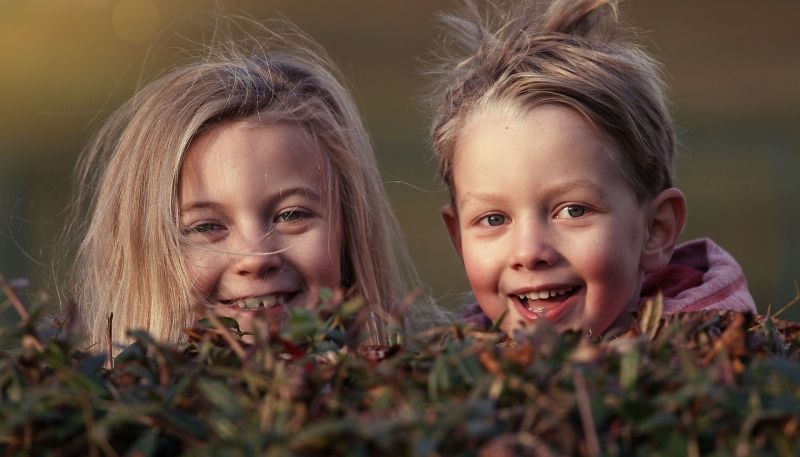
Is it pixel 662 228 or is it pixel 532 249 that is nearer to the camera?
pixel 532 249

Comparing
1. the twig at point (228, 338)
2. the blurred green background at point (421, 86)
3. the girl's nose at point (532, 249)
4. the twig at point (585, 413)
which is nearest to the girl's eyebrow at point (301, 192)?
the girl's nose at point (532, 249)

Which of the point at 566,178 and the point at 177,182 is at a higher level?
the point at 177,182

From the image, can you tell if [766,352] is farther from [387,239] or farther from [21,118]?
[21,118]

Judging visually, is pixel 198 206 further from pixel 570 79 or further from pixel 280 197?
pixel 570 79

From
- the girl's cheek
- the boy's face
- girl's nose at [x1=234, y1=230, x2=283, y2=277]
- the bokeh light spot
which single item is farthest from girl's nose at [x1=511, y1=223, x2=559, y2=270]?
the bokeh light spot

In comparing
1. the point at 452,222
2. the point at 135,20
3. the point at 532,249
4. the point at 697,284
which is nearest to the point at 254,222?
the point at 452,222

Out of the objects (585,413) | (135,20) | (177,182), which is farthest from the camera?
(135,20)

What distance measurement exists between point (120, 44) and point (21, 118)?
896 mm

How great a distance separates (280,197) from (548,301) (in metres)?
0.66

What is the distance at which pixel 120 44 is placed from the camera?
8070mm

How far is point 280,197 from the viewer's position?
2.51m

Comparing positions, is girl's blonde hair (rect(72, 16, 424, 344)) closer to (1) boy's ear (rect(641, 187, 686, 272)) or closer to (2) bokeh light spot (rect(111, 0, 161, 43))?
(1) boy's ear (rect(641, 187, 686, 272))

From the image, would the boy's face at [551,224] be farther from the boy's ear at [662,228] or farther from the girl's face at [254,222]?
the girl's face at [254,222]

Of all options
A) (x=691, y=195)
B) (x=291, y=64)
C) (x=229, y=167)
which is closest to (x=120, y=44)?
(x=691, y=195)
